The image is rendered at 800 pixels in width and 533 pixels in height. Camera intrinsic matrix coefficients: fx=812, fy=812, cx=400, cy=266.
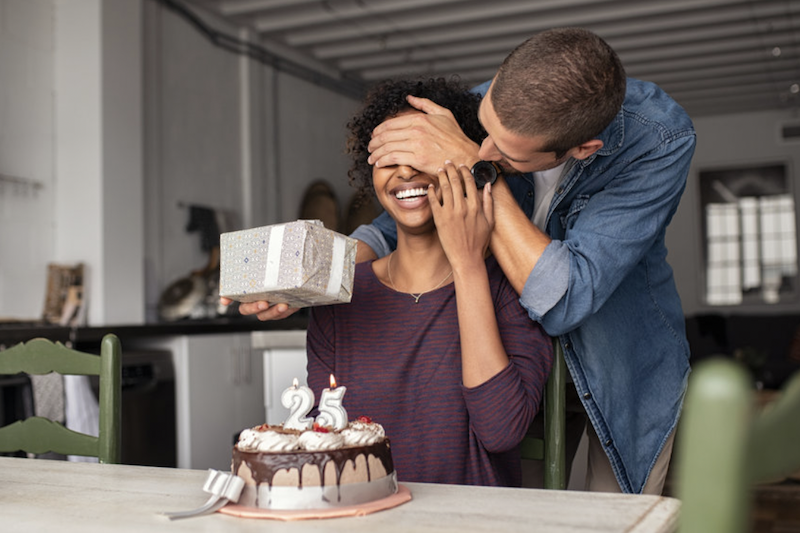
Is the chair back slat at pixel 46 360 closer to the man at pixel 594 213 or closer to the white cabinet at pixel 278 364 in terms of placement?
the man at pixel 594 213

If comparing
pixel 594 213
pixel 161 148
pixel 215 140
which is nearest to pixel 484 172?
pixel 594 213

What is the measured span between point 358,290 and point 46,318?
2951 millimetres

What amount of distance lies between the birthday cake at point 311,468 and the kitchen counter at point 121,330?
245 cm

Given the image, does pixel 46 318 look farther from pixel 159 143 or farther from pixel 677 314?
pixel 677 314

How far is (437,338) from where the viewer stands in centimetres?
151

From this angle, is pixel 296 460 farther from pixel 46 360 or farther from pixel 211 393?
pixel 211 393

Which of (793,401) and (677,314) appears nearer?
(793,401)

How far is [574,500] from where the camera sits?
3.13 feet

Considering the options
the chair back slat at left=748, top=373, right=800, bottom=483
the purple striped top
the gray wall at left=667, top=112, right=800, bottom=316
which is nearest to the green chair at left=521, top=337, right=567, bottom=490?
the purple striped top

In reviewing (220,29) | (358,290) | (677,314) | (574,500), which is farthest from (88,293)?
(574,500)

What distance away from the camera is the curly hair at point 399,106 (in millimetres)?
1674

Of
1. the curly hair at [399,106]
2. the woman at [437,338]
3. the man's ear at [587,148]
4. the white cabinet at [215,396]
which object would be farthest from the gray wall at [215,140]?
the man's ear at [587,148]

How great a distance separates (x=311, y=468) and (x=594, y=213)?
2.44ft

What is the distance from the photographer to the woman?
1332 millimetres
